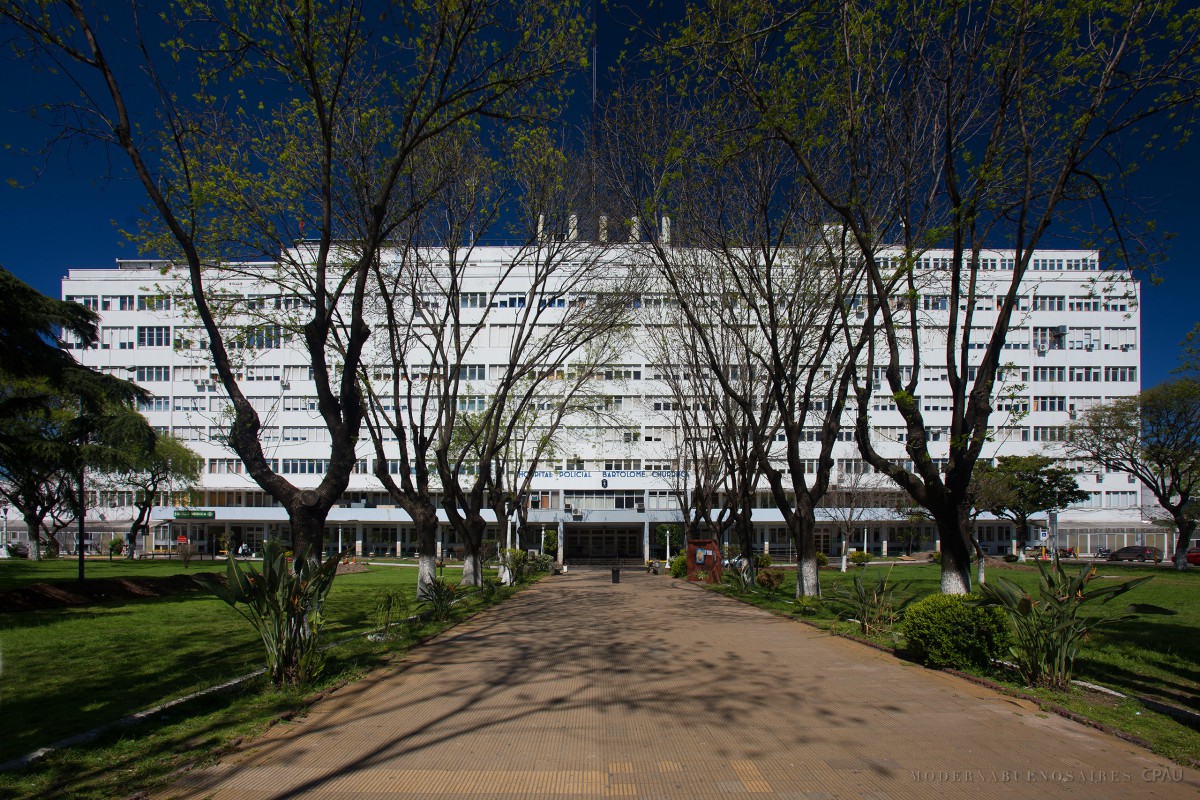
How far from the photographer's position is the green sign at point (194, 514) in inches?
2188

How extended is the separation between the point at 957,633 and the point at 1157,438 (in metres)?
40.6

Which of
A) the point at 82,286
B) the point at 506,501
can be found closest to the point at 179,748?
the point at 506,501

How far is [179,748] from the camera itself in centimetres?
611

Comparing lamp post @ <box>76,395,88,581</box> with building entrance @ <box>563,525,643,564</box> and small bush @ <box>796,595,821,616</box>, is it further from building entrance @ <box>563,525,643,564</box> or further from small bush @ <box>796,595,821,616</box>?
building entrance @ <box>563,525,643,564</box>

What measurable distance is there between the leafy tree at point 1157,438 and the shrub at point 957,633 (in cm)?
3609

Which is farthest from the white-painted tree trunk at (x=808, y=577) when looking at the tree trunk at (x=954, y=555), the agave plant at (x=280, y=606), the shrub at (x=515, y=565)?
the agave plant at (x=280, y=606)

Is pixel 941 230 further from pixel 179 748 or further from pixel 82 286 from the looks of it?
pixel 82 286

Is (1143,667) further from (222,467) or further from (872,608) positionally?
(222,467)

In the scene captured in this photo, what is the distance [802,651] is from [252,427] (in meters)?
8.41

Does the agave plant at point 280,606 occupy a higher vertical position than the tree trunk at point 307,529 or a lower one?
lower

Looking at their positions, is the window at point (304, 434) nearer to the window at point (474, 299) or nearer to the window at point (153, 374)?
the window at point (153, 374)

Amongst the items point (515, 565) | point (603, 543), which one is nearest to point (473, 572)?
point (515, 565)

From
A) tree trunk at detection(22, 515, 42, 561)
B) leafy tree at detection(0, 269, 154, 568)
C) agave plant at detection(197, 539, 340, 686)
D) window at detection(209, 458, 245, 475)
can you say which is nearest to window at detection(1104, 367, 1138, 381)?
leafy tree at detection(0, 269, 154, 568)

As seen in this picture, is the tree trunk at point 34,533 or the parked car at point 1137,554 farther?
the parked car at point 1137,554
